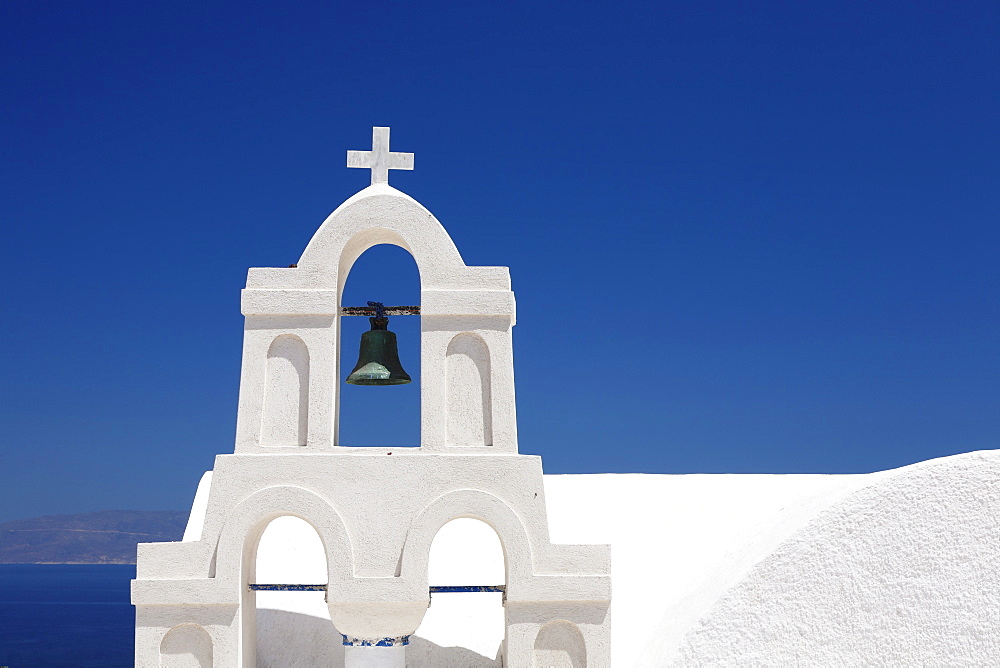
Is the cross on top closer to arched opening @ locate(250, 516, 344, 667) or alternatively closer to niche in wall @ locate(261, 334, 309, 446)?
niche in wall @ locate(261, 334, 309, 446)

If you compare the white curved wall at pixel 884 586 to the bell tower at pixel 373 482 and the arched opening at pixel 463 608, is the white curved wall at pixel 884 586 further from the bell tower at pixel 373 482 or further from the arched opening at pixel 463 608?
the arched opening at pixel 463 608

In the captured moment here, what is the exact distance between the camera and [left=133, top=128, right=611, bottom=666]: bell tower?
8.41 m

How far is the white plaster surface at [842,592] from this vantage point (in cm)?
817

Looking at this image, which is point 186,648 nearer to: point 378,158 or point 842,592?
point 378,158

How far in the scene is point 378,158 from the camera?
364 inches

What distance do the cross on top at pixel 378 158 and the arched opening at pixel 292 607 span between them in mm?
3987

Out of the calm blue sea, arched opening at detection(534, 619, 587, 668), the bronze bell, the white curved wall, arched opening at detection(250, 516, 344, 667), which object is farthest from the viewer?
the calm blue sea

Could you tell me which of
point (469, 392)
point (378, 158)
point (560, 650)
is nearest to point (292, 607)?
point (560, 650)

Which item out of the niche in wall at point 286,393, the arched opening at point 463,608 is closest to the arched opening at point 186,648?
the niche in wall at point 286,393

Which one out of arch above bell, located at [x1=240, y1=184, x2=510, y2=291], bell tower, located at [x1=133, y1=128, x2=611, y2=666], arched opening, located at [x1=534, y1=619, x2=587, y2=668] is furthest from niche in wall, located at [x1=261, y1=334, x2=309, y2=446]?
arched opening, located at [x1=534, y1=619, x2=587, y2=668]

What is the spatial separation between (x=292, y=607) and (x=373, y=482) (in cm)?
315

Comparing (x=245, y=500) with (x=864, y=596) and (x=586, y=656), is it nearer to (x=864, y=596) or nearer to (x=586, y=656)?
(x=586, y=656)

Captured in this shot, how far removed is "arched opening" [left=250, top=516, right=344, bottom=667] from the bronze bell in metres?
2.11

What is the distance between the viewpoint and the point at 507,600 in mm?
8492
